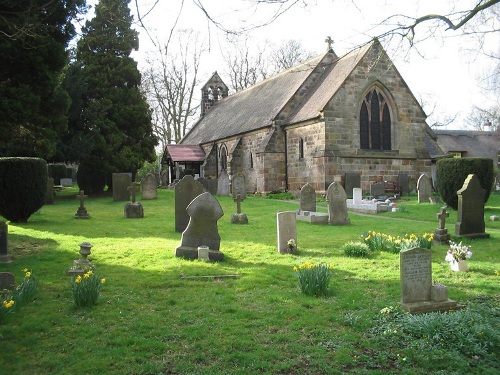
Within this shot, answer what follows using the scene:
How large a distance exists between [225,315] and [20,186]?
9719 millimetres

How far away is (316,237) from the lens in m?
11.4

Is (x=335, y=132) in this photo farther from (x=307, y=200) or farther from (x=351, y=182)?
(x=307, y=200)

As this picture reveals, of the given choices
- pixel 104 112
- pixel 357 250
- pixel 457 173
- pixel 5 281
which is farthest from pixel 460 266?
pixel 104 112

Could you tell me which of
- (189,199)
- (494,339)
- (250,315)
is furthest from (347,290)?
(189,199)

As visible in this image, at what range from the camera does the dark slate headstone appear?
2297 cm

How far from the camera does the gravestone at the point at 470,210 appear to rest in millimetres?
10938

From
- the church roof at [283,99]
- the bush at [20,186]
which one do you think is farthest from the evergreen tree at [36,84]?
the church roof at [283,99]

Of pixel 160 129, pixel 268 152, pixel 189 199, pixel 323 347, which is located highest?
pixel 160 129

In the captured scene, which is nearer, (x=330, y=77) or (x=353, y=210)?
(x=353, y=210)

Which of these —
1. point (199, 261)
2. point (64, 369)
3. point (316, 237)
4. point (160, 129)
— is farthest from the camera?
point (160, 129)

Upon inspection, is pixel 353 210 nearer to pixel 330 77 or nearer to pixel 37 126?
pixel 330 77

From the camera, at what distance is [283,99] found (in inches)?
1077

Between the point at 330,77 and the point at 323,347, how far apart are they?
23007mm

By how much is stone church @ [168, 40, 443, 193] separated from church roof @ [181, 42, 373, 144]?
3.0 inches
